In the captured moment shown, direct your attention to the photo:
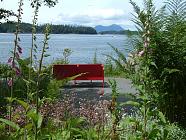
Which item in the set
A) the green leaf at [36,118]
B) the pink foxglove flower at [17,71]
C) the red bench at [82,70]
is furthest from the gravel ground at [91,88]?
the green leaf at [36,118]

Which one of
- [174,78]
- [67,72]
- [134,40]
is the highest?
[134,40]

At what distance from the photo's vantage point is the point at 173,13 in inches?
318

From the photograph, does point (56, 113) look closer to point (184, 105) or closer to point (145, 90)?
point (145, 90)

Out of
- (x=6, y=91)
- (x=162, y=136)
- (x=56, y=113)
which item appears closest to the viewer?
(x=162, y=136)

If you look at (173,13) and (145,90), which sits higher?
(173,13)

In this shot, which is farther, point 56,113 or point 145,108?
point 56,113

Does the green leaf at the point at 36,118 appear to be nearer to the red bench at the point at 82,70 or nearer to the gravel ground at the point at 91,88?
the gravel ground at the point at 91,88

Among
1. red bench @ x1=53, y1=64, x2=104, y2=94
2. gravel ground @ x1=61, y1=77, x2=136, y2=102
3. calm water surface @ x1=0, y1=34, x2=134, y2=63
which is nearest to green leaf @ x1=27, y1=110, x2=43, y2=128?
calm water surface @ x1=0, y1=34, x2=134, y2=63

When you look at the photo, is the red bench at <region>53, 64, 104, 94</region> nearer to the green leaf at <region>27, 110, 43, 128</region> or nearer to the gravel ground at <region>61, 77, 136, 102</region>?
the gravel ground at <region>61, 77, 136, 102</region>

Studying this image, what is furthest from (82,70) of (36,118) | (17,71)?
(36,118)

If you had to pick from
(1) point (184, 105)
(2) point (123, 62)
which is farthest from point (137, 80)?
(1) point (184, 105)

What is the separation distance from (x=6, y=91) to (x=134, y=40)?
6333 millimetres

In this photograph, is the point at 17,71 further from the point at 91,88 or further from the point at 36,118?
the point at 91,88

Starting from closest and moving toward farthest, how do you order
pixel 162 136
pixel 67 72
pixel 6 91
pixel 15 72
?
pixel 15 72 < pixel 162 136 < pixel 6 91 < pixel 67 72
